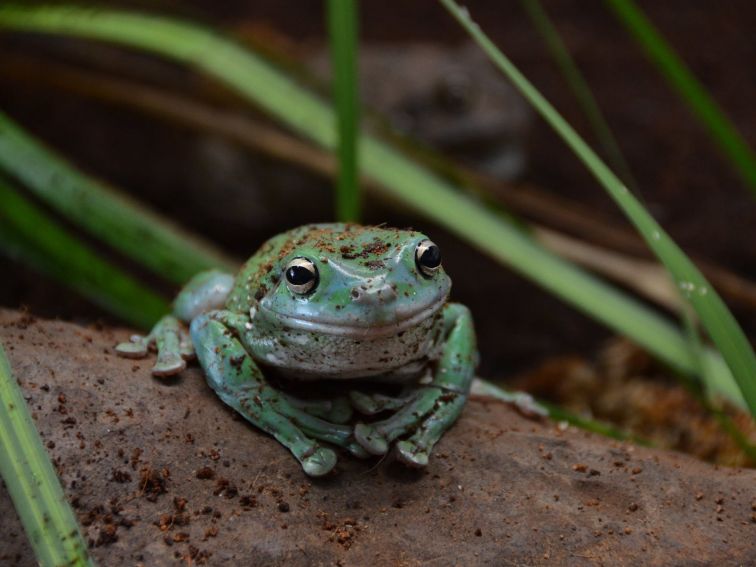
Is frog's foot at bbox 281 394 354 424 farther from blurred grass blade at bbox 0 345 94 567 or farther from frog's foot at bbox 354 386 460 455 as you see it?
blurred grass blade at bbox 0 345 94 567

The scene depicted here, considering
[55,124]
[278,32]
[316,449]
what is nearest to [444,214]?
[316,449]

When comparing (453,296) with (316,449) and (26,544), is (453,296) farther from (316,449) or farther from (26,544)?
(26,544)

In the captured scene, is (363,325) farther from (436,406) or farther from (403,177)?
(403,177)

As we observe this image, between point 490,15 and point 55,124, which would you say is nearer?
point 55,124

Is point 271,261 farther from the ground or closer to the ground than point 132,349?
farther from the ground

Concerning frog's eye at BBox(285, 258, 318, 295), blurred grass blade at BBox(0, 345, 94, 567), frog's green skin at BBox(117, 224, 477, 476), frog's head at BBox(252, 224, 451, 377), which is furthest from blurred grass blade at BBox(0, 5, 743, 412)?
blurred grass blade at BBox(0, 345, 94, 567)

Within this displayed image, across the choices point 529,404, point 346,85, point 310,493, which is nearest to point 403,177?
point 346,85

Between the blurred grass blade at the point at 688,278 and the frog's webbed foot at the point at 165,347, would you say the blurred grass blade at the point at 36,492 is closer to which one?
the frog's webbed foot at the point at 165,347
